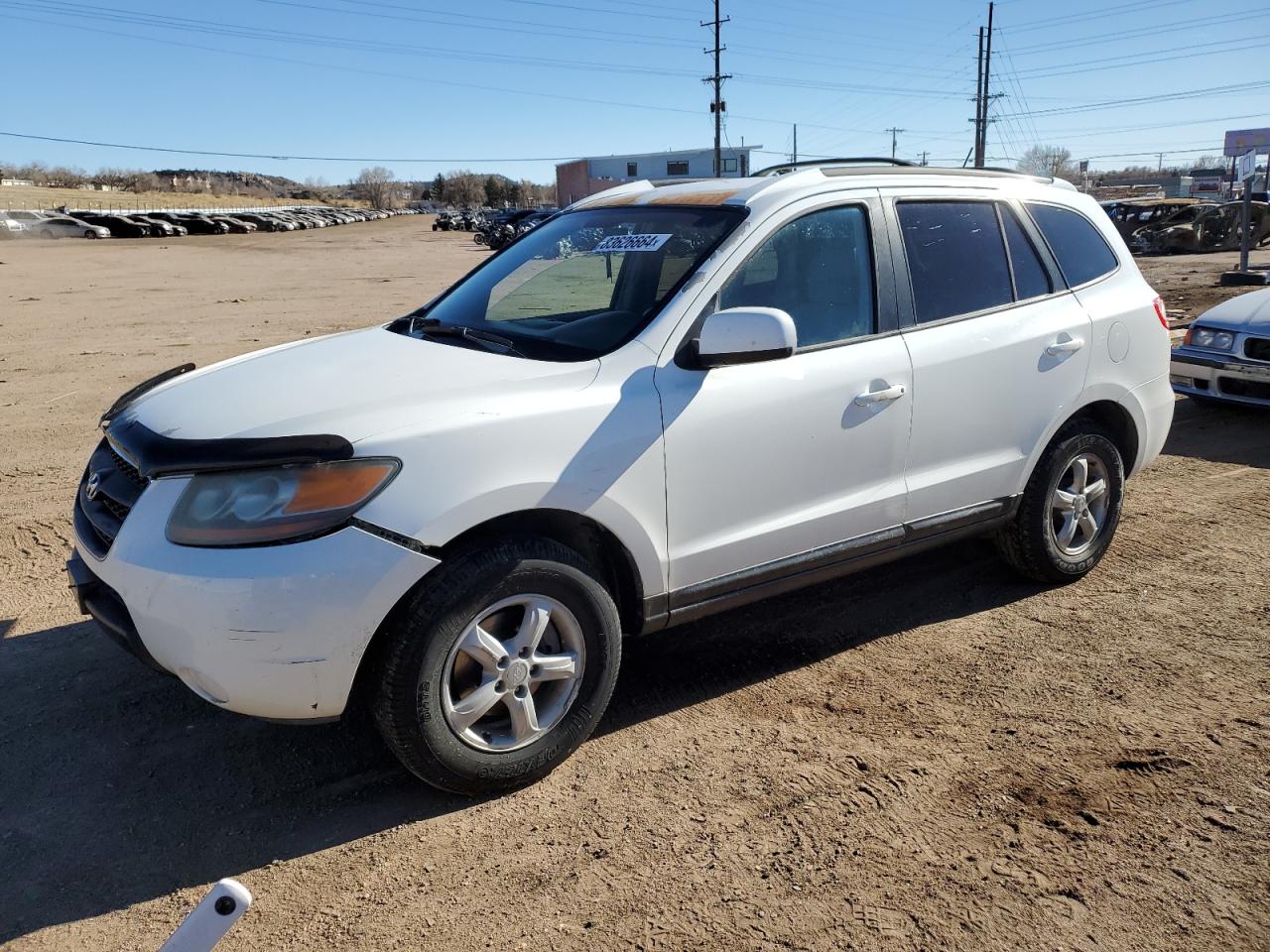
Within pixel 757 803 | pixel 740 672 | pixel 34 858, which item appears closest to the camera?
pixel 34 858

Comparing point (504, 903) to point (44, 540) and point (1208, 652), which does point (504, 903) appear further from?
point (44, 540)

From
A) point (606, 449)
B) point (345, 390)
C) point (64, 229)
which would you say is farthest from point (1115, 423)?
point (64, 229)

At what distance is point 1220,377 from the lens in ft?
26.1

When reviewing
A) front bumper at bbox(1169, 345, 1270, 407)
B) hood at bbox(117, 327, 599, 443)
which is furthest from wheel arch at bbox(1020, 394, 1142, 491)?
front bumper at bbox(1169, 345, 1270, 407)

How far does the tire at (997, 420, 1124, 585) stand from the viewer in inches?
176

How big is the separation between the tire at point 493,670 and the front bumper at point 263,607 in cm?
11

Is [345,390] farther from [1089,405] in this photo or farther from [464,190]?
[464,190]

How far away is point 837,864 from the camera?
2.79 m

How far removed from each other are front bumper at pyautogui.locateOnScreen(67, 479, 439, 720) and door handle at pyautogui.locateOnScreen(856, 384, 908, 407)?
5.72ft

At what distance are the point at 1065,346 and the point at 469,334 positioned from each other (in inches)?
102

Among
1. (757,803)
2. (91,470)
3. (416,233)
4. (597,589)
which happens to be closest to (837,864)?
(757,803)

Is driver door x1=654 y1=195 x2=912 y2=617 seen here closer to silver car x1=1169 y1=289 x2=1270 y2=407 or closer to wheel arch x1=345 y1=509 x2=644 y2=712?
wheel arch x1=345 y1=509 x2=644 y2=712

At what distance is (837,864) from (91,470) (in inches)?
108

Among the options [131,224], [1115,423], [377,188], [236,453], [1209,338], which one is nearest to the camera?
[236,453]
